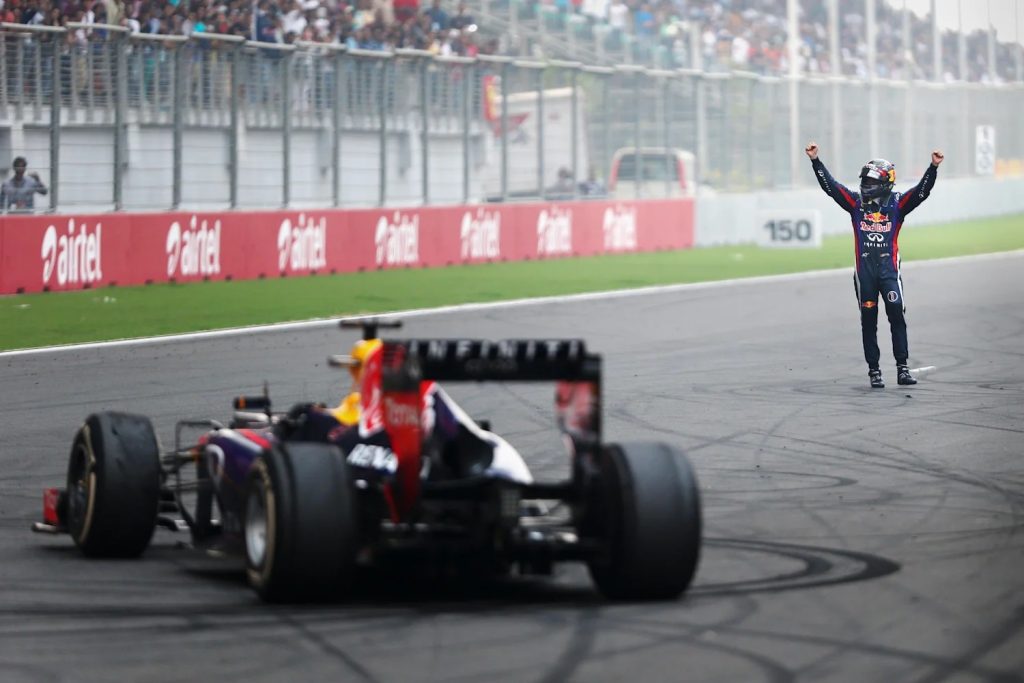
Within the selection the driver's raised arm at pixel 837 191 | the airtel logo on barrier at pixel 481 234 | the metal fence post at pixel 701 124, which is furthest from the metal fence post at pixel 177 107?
the metal fence post at pixel 701 124

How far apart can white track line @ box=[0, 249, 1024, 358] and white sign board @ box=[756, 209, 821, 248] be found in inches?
107

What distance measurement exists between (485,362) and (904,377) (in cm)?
830

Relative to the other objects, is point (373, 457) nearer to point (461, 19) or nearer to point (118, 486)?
point (118, 486)

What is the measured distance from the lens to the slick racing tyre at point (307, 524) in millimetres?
6121

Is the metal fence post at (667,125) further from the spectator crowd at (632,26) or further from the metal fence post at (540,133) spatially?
the metal fence post at (540,133)

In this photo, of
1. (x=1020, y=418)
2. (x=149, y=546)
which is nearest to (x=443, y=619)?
(x=149, y=546)

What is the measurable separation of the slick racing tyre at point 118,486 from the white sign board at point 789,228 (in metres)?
27.5

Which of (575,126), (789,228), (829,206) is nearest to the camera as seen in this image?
(575,126)

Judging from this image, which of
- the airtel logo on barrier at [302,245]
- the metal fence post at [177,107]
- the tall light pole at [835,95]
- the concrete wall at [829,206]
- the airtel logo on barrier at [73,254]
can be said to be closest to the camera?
the airtel logo on barrier at [73,254]

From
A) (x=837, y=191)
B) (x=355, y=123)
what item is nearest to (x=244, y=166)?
(x=355, y=123)

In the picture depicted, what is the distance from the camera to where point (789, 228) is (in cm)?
3431

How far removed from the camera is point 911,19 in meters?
46.4

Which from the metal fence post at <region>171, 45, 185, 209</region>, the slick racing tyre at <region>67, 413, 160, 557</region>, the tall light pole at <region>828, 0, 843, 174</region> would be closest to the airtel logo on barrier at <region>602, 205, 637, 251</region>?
the metal fence post at <region>171, 45, 185, 209</region>

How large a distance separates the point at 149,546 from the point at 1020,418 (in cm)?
641
